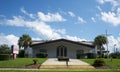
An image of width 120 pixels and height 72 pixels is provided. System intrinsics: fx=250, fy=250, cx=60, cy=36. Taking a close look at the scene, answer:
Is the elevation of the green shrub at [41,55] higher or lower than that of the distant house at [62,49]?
lower

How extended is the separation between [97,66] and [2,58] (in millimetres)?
15395

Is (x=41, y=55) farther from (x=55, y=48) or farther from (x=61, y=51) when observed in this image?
(x=61, y=51)

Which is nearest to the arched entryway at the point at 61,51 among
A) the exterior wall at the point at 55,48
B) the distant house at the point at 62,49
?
the distant house at the point at 62,49

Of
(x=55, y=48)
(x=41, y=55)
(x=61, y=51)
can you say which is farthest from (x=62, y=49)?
(x=41, y=55)

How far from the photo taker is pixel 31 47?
52.2m

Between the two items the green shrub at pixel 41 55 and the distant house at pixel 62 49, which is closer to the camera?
the green shrub at pixel 41 55

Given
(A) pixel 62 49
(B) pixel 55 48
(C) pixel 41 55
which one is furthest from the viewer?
(A) pixel 62 49

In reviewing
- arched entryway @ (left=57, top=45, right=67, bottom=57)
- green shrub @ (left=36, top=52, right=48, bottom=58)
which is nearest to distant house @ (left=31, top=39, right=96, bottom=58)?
arched entryway @ (left=57, top=45, right=67, bottom=57)

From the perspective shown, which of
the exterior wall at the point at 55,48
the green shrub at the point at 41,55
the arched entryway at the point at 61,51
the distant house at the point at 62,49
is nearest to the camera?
the green shrub at the point at 41,55

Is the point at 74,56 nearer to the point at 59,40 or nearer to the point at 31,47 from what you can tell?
the point at 59,40

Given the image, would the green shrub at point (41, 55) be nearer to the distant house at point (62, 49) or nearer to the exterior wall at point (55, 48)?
the distant house at point (62, 49)

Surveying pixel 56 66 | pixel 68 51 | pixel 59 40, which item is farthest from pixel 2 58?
pixel 68 51

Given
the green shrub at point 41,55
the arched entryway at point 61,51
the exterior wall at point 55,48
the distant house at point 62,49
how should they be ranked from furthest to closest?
the arched entryway at point 61,51, the exterior wall at point 55,48, the distant house at point 62,49, the green shrub at point 41,55

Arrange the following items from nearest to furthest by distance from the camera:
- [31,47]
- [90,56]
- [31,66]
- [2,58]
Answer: [31,66] < [2,58] < [90,56] < [31,47]
